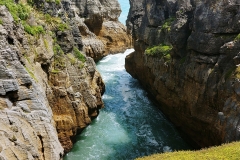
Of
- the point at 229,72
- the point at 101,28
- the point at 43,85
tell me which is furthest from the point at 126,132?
the point at 101,28

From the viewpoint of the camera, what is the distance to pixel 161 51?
27109mm

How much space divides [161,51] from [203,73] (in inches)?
335

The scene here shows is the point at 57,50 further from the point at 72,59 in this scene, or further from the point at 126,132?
the point at 126,132

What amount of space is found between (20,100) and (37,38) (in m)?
6.17

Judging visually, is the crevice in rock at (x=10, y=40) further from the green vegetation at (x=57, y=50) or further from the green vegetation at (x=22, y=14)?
the green vegetation at (x=57, y=50)

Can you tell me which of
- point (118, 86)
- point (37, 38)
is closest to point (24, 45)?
point (37, 38)

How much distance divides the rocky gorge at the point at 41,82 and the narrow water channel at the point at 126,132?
3.98 feet

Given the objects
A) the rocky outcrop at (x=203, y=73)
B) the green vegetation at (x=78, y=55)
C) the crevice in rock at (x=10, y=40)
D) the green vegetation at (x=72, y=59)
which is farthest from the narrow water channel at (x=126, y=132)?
the crevice in rock at (x=10, y=40)

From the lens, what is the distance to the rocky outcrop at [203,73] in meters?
15.9

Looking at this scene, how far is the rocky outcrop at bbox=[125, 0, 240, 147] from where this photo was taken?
15920 millimetres

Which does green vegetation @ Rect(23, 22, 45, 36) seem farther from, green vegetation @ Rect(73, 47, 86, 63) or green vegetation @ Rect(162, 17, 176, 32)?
green vegetation @ Rect(162, 17, 176, 32)

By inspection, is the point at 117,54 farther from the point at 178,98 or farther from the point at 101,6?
the point at 178,98

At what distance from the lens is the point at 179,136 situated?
22.4m

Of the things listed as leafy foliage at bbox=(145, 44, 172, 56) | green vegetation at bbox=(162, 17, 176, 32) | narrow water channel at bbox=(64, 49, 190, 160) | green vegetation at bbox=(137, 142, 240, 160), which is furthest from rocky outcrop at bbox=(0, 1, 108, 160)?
green vegetation at bbox=(162, 17, 176, 32)
